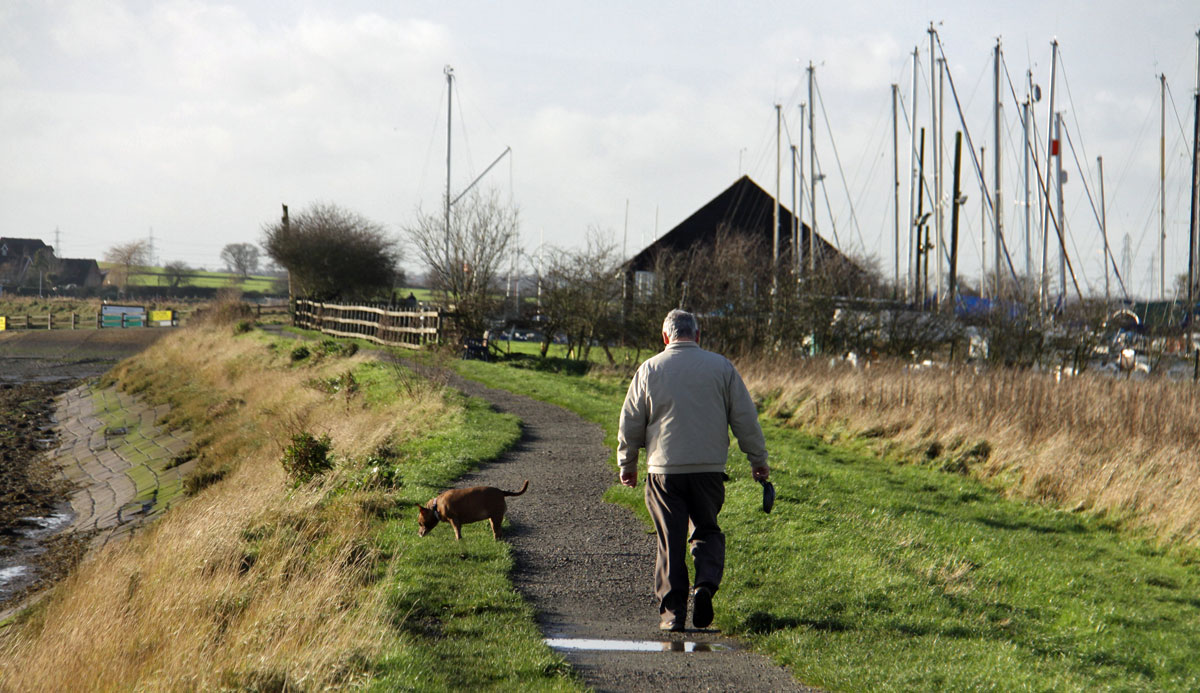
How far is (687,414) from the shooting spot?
6.41m

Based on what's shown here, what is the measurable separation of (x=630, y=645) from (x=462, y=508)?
2532mm

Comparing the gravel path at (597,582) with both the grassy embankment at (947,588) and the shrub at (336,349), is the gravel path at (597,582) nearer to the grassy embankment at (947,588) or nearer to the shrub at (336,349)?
the grassy embankment at (947,588)

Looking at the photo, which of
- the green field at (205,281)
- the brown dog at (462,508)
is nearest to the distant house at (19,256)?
the green field at (205,281)

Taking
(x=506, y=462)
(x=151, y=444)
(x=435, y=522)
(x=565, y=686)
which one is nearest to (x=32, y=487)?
(x=151, y=444)

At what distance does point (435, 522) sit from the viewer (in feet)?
27.9

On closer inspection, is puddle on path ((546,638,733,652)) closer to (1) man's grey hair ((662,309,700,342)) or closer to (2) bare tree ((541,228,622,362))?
(1) man's grey hair ((662,309,700,342))

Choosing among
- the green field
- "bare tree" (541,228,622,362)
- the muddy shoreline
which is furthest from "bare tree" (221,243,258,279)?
"bare tree" (541,228,622,362)

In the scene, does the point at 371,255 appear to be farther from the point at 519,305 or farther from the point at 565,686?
the point at 565,686

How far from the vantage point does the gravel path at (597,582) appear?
18.7 feet

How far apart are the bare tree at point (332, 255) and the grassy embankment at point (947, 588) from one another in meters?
36.8

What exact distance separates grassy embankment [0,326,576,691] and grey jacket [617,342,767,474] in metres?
1.39

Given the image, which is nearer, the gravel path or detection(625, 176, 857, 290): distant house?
the gravel path

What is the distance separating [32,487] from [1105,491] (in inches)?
780

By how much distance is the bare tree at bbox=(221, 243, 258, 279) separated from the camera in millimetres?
142000
